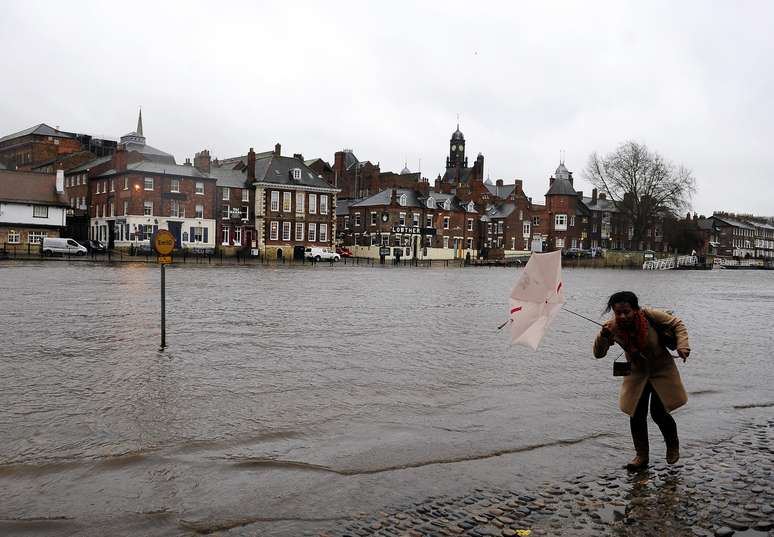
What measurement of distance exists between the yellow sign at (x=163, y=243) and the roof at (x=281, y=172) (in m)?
61.5

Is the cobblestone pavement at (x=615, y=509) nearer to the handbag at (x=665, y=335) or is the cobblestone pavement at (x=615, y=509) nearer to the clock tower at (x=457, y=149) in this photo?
the handbag at (x=665, y=335)

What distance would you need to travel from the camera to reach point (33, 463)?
23.0 feet

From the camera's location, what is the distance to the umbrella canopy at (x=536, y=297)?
6.87 meters

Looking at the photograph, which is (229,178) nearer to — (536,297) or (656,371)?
(536,297)

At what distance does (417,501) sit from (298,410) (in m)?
3.55

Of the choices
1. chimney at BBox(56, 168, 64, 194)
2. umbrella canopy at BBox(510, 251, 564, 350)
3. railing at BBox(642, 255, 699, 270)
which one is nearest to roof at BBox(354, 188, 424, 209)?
railing at BBox(642, 255, 699, 270)

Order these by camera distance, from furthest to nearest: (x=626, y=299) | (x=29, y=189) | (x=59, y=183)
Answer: (x=59, y=183) → (x=29, y=189) → (x=626, y=299)

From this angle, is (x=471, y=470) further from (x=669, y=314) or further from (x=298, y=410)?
(x=298, y=410)

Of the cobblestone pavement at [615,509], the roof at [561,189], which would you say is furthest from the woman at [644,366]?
the roof at [561,189]

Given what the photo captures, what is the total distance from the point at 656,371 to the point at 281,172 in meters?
71.6

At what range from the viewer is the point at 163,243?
13.6 meters

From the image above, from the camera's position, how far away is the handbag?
6.56m

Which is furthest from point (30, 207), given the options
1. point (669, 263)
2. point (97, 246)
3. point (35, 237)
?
point (669, 263)

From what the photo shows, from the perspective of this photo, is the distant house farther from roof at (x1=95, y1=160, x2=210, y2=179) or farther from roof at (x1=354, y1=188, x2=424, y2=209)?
roof at (x1=354, y1=188, x2=424, y2=209)
